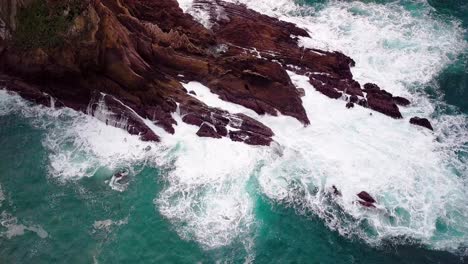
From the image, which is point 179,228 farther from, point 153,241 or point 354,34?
point 354,34

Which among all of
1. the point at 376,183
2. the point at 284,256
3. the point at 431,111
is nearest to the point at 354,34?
the point at 431,111

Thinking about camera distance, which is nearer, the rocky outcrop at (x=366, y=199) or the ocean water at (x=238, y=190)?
the ocean water at (x=238, y=190)

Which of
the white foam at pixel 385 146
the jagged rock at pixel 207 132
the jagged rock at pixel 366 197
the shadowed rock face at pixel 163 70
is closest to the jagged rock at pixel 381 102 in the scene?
the shadowed rock face at pixel 163 70

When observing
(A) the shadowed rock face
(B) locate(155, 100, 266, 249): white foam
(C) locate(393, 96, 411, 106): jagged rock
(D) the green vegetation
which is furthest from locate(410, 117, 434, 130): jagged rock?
(D) the green vegetation

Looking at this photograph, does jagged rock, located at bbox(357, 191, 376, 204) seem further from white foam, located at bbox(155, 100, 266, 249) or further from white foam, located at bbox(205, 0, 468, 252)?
white foam, located at bbox(155, 100, 266, 249)

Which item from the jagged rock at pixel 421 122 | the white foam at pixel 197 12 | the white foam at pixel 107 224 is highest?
the white foam at pixel 197 12

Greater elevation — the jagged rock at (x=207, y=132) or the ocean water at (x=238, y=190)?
the jagged rock at (x=207, y=132)

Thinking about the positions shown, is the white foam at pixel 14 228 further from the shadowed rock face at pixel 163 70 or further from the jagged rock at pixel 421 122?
the jagged rock at pixel 421 122
